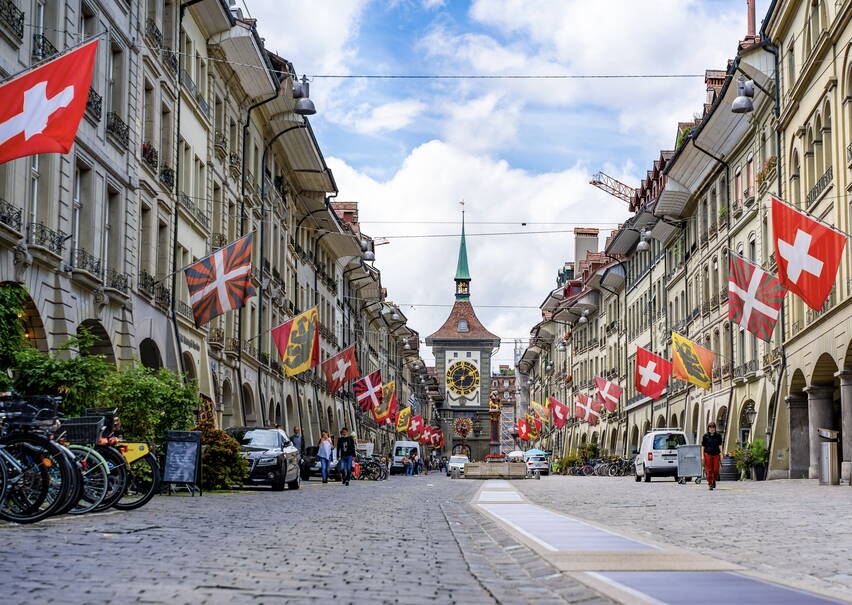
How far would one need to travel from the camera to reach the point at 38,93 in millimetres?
14445

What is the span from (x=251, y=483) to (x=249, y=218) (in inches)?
708

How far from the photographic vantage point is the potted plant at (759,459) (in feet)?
130

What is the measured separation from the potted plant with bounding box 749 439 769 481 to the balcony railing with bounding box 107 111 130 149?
856 inches

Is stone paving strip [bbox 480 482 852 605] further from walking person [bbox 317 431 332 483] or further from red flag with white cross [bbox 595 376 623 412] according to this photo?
red flag with white cross [bbox 595 376 623 412]


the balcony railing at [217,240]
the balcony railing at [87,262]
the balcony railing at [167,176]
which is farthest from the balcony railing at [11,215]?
the balcony railing at [217,240]

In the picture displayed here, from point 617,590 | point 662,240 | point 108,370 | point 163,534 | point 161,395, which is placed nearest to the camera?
point 617,590

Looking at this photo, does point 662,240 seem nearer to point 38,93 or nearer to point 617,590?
point 38,93

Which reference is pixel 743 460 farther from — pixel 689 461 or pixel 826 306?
pixel 826 306

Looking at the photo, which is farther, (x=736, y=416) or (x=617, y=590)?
(x=736, y=416)

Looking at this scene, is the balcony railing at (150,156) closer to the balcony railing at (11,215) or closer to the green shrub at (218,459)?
the green shrub at (218,459)

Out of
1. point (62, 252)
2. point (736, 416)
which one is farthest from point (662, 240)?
point (62, 252)

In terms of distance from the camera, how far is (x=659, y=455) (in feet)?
145

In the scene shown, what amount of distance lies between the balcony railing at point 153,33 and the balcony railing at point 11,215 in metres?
10.2

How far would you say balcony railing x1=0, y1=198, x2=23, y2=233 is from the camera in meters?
20.4
